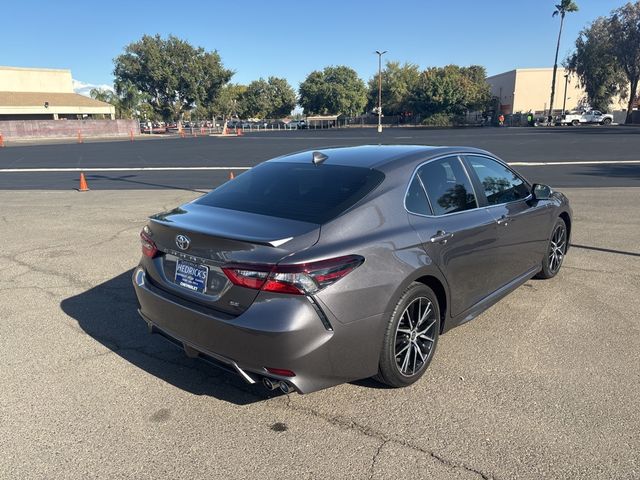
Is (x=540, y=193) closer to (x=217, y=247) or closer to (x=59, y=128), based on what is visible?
(x=217, y=247)

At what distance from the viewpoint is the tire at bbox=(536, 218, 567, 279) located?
17.3 ft

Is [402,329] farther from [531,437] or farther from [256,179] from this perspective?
[256,179]

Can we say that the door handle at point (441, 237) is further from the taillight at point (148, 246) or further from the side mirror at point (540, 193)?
the taillight at point (148, 246)

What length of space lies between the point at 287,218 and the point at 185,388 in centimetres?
140

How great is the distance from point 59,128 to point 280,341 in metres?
60.5

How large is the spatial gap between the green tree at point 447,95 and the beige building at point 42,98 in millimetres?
49244

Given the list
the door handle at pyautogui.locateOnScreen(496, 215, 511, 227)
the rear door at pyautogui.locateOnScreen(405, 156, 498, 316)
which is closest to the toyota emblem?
the rear door at pyautogui.locateOnScreen(405, 156, 498, 316)

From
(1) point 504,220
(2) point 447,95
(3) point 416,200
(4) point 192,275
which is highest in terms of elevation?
(2) point 447,95

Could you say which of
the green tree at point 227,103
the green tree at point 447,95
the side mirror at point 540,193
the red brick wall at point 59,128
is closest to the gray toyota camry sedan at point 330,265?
the side mirror at point 540,193

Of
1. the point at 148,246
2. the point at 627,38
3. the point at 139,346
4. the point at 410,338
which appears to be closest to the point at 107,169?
the point at 139,346

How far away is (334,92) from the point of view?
10438 cm

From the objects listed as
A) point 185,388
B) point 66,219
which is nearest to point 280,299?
point 185,388

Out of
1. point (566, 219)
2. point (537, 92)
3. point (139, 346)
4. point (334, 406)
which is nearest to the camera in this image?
point (334, 406)

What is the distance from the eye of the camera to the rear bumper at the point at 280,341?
8.77 feet
